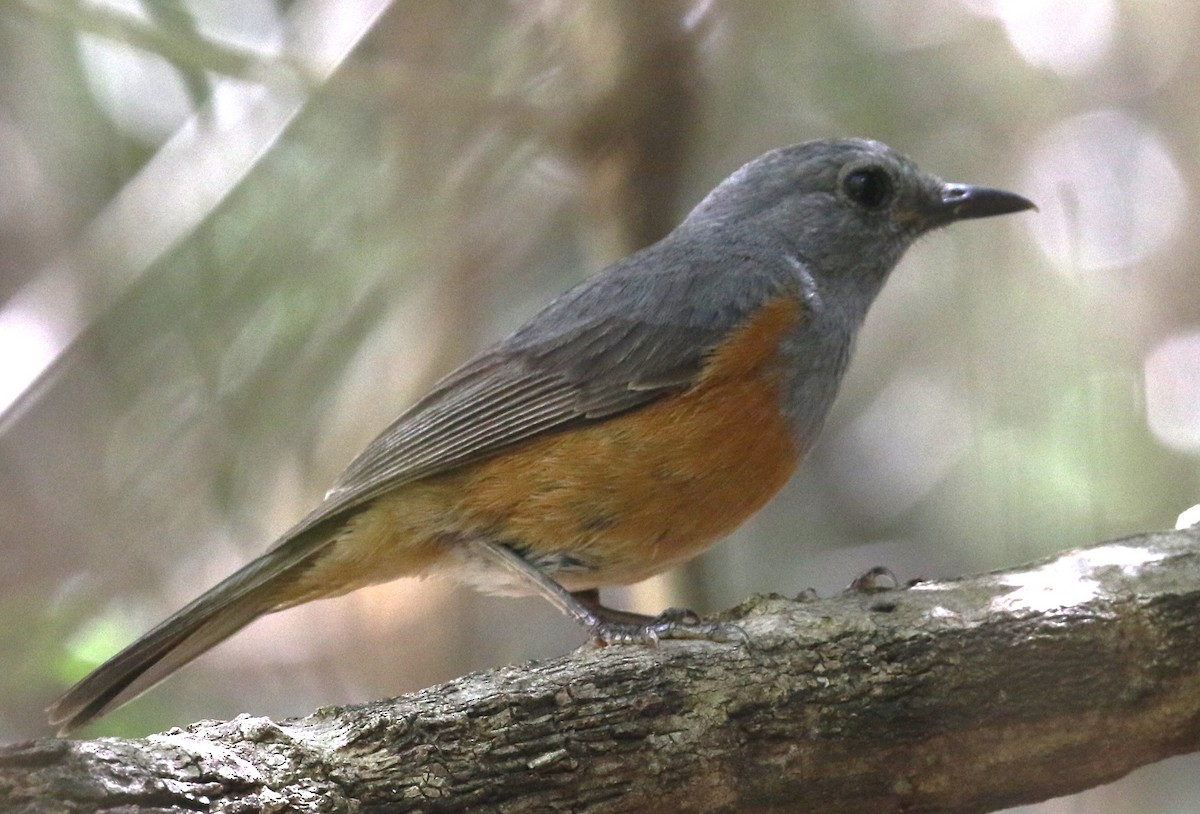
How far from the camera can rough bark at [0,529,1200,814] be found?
2.65m

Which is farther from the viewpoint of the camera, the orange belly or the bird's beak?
the bird's beak

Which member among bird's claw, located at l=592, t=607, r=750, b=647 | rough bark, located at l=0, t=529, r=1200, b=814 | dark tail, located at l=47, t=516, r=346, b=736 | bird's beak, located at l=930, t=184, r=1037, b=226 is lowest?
rough bark, located at l=0, t=529, r=1200, b=814

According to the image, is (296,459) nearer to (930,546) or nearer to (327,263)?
(327,263)

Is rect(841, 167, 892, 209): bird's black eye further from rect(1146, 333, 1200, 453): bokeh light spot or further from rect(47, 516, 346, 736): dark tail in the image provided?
rect(47, 516, 346, 736): dark tail

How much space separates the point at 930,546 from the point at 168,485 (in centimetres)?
367

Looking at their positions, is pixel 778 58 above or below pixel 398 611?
above

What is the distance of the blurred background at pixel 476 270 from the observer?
5.07 metres

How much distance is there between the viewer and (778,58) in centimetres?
634

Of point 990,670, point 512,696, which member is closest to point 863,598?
point 990,670

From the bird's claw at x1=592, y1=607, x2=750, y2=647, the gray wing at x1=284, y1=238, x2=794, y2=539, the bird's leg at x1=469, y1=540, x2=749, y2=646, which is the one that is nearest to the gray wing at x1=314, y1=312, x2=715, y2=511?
the gray wing at x1=284, y1=238, x2=794, y2=539

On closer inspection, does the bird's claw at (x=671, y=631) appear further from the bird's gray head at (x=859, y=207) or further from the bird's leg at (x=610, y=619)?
the bird's gray head at (x=859, y=207)

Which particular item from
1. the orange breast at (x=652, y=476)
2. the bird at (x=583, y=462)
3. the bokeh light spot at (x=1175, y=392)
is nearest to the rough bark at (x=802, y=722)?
the bird at (x=583, y=462)

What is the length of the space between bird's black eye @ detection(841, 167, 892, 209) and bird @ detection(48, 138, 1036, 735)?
440 millimetres

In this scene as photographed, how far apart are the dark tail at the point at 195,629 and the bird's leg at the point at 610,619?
57cm
